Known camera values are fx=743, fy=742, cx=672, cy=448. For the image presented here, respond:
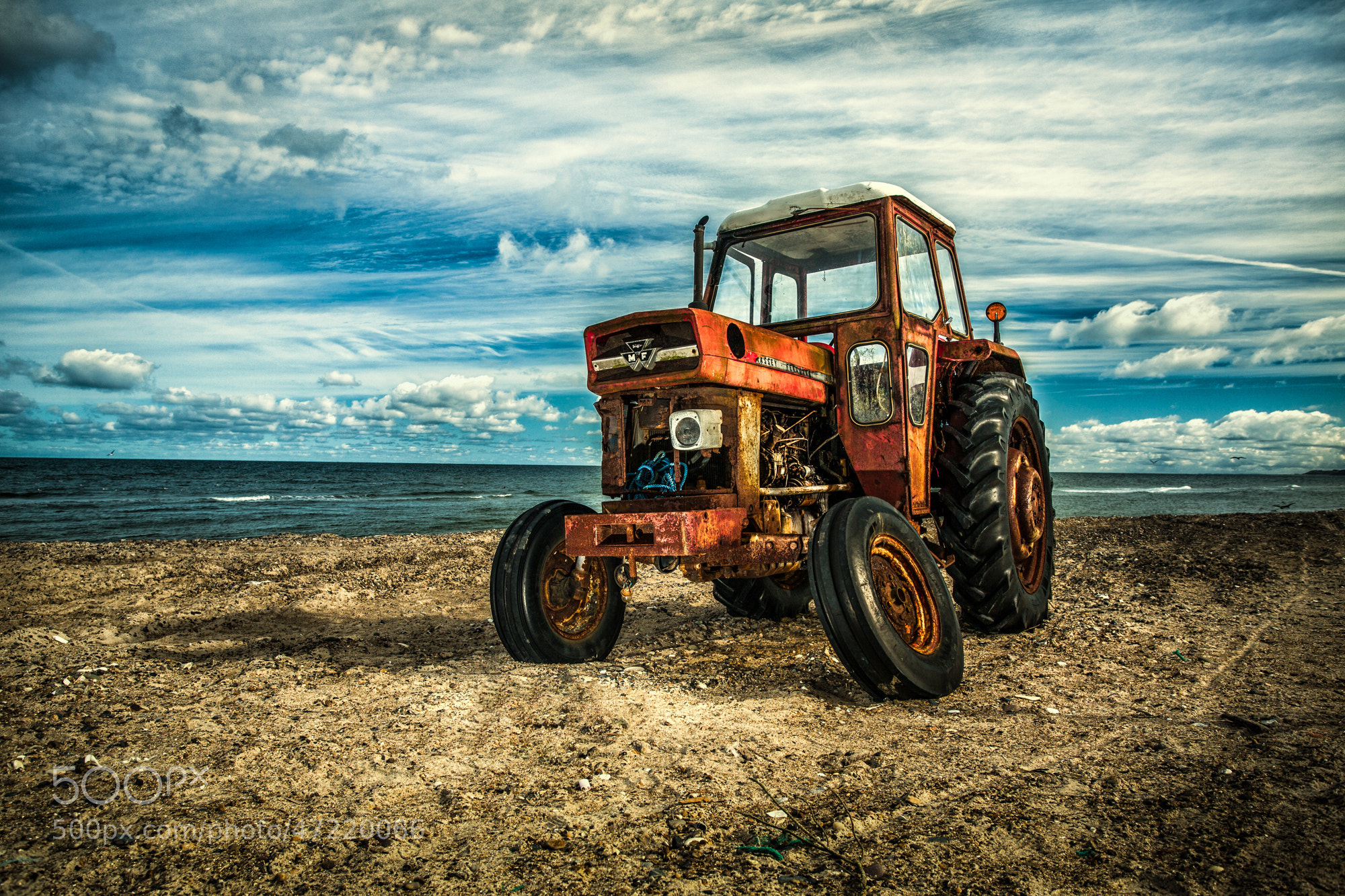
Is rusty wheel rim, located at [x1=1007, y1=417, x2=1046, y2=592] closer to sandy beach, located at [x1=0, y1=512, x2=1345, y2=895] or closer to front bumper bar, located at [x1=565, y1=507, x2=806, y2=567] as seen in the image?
sandy beach, located at [x1=0, y1=512, x2=1345, y2=895]

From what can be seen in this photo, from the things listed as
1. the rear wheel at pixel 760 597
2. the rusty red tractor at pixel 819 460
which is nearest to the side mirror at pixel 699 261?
the rusty red tractor at pixel 819 460

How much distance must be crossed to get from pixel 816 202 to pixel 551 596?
3.08 m

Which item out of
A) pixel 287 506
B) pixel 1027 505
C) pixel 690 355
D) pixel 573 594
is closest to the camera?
pixel 690 355

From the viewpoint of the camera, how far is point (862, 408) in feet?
15.5

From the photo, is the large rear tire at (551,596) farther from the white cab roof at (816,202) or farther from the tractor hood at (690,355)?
the white cab roof at (816,202)

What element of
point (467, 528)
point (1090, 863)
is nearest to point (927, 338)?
point (1090, 863)

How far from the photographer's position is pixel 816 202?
494 cm

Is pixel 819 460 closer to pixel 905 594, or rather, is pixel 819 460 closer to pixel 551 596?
pixel 905 594

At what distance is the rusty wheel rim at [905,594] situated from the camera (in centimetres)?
378

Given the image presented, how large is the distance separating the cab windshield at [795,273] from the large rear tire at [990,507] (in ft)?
3.77

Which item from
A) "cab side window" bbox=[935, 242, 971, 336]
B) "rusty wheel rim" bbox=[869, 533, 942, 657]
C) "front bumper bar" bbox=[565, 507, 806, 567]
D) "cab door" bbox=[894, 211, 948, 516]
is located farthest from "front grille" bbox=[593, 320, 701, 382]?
"cab side window" bbox=[935, 242, 971, 336]

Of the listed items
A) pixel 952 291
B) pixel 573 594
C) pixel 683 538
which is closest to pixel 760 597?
pixel 573 594

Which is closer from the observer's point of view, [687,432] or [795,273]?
[687,432]

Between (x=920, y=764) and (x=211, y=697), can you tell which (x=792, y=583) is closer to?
(x=920, y=764)
